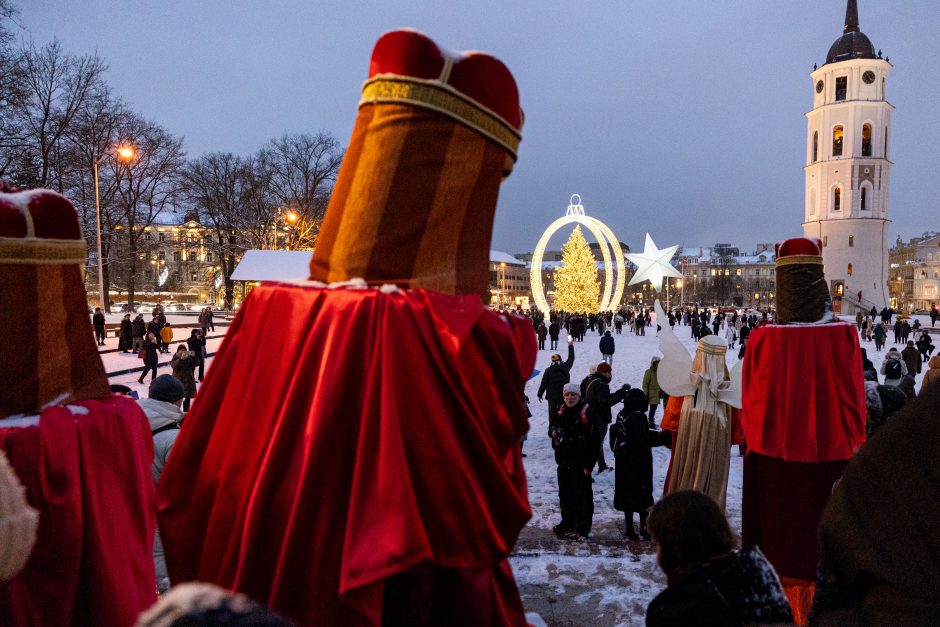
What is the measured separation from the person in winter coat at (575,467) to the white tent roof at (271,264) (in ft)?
47.3

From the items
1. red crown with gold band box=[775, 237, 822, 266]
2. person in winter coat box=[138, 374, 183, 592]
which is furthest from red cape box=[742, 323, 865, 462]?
person in winter coat box=[138, 374, 183, 592]

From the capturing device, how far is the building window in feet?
177

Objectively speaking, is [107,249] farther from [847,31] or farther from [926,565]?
[847,31]

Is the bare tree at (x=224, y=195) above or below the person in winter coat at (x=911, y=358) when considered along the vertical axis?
above

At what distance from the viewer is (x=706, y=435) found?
6109mm

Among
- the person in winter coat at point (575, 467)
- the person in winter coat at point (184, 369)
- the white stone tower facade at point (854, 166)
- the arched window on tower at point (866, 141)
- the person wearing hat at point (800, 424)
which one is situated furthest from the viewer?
the arched window on tower at point (866, 141)

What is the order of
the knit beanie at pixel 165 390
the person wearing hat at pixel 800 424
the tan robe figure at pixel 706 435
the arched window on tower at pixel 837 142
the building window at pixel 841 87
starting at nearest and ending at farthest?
the person wearing hat at pixel 800 424 → the knit beanie at pixel 165 390 → the tan robe figure at pixel 706 435 → the building window at pixel 841 87 → the arched window on tower at pixel 837 142


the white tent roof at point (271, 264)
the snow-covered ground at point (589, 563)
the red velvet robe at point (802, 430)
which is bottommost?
the snow-covered ground at point (589, 563)

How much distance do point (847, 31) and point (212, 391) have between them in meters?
74.0

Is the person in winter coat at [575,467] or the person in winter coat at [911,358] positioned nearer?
the person in winter coat at [575,467]

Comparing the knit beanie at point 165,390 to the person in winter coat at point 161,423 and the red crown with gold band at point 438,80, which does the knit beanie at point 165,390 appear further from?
the red crown with gold band at point 438,80

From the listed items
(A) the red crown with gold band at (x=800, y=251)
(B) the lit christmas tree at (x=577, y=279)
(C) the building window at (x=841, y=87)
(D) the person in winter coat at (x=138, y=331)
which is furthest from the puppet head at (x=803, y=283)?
(C) the building window at (x=841, y=87)

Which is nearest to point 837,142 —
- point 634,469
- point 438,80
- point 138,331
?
point 138,331

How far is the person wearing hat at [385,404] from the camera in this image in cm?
152
